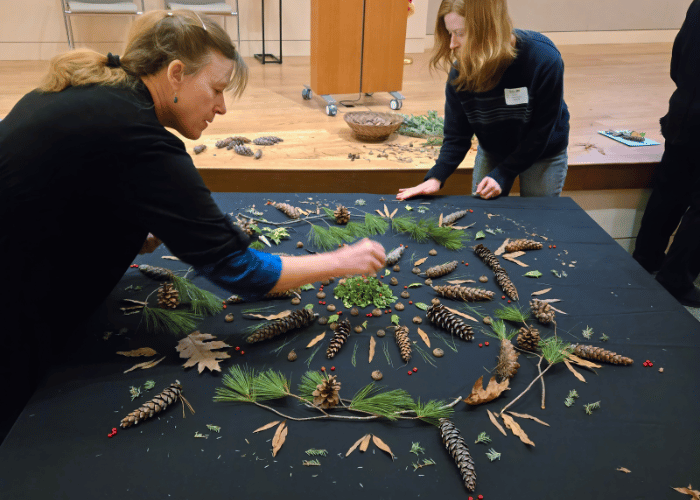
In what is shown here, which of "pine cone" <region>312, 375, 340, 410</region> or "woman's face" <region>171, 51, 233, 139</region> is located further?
"woman's face" <region>171, 51, 233, 139</region>

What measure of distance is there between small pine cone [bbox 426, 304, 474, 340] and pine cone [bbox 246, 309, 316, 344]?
0.95 ft

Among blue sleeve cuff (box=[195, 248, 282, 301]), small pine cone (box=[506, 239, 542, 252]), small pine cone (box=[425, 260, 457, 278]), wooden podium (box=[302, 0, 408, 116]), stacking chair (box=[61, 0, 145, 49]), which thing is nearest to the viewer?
blue sleeve cuff (box=[195, 248, 282, 301])

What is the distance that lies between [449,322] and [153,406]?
0.66 m

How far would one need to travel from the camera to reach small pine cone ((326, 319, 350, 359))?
1.14 metres

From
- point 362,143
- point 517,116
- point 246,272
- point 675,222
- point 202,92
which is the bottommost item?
point 675,222

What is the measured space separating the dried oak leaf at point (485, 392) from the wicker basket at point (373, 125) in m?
2.39

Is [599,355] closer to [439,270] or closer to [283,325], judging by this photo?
[439,270]

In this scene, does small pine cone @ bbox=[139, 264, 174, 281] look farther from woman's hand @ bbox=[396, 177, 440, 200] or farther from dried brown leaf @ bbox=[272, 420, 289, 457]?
woman's hand @ bbox=[396, 177, 440, 200]

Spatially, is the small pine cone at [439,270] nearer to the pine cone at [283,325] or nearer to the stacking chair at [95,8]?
the pine cone at [283,325]

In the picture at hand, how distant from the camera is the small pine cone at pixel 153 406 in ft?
3.12

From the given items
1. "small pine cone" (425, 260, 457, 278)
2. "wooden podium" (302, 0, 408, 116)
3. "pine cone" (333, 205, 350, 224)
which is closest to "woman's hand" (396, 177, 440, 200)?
"pine cone" (333, 205, 350, 224)

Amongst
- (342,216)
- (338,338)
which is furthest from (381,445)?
(342,216)

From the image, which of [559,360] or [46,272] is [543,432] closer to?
[559,360]

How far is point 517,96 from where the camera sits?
6.04 ft
